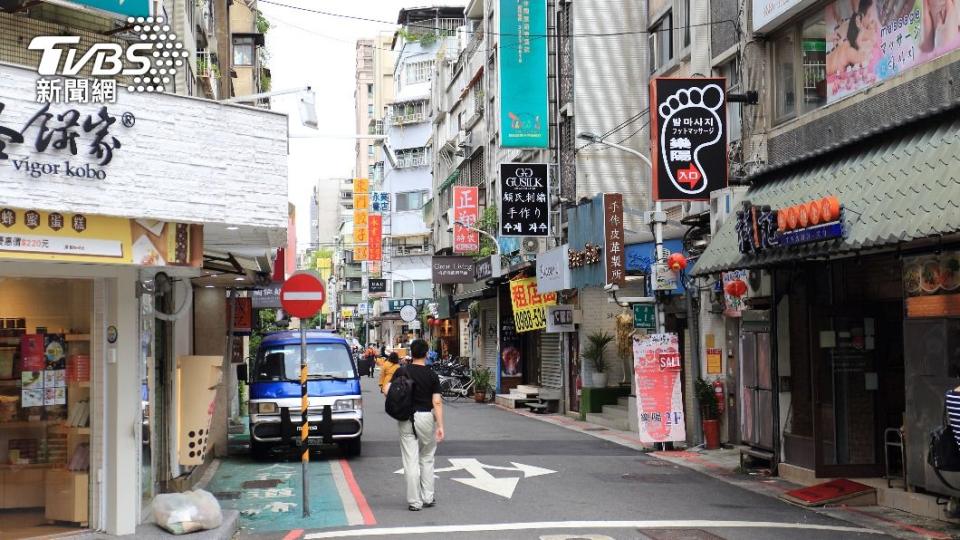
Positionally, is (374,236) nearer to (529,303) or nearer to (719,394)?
(529,303)

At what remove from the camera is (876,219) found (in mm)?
11453

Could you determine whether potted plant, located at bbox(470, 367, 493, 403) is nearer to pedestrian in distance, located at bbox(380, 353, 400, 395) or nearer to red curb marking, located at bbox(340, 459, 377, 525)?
pedestrian in distance, located at bbox(380, 353, 400, 395)

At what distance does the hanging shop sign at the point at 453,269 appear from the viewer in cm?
4262

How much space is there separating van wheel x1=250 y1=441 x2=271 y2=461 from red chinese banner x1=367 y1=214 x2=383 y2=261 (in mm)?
49705

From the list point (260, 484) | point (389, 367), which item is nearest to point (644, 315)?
point (389, 367)

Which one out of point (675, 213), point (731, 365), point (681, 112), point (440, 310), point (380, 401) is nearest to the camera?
point (681, 112)

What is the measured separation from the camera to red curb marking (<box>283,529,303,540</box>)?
10619mm

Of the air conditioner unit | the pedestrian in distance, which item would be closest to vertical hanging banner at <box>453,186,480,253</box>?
the pedestrian in distance

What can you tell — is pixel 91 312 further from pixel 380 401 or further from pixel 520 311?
pixel 380 401

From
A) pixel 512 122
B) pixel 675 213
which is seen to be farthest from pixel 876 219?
pixel 512 122

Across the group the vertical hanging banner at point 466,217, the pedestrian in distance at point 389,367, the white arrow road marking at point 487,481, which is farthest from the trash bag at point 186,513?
the vertical hanging banner at point 466,217

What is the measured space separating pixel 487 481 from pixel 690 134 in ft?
23.1

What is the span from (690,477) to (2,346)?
9972 millimetres

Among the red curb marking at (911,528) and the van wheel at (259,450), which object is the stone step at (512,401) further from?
the red curb marking at (911,528)
